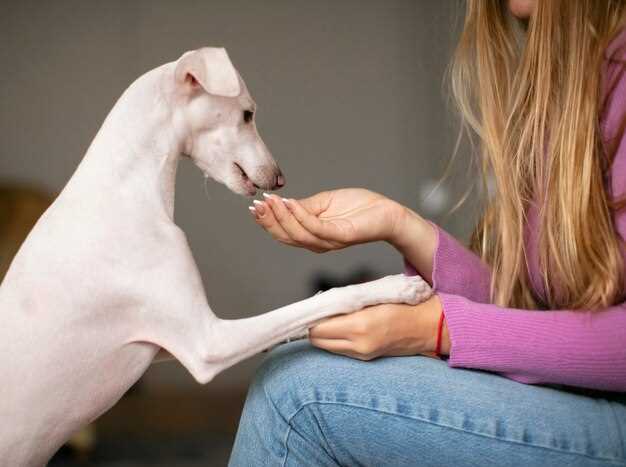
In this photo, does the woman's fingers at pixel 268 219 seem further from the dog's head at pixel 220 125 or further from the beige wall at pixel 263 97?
the beige wall at pixel 263 97

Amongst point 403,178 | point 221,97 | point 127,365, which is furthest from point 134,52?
point 127,365

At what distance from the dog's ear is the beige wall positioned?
168 centimetres

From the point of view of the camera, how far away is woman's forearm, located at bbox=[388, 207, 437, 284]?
113cm

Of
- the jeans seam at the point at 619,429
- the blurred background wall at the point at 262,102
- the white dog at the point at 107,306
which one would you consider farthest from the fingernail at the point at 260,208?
the blurred background wall at the point at 262,102

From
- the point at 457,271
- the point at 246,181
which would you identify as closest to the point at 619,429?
the point at 457,271

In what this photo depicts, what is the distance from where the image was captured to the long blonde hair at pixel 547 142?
38.9 inches

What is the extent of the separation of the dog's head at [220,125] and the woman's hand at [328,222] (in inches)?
4.0

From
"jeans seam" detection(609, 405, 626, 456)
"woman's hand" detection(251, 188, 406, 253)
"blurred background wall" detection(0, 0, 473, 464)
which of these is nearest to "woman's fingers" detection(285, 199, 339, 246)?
"woman's hand" detection(251, 188, 406, 253)

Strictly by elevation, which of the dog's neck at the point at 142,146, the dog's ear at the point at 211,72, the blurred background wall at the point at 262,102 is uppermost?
the dog's ear at the point at 211,72

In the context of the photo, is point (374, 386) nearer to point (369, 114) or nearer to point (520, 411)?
point (520, 411)

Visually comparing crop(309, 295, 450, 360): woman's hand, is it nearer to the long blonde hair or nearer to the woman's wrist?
the woman's wrist

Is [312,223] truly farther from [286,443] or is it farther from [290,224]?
[286,443]

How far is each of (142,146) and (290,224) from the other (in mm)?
232

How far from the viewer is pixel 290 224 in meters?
1.06
